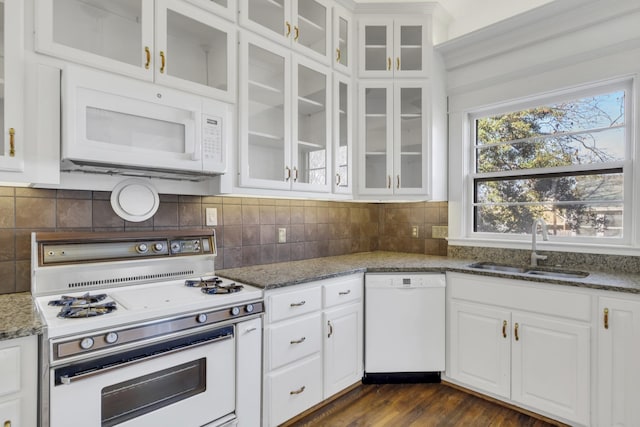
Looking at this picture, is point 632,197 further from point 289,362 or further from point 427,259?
point 289,362

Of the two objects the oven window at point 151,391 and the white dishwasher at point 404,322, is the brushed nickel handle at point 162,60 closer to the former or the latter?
the oven window at point 151,391

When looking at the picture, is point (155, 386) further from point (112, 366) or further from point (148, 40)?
point (148, 40)

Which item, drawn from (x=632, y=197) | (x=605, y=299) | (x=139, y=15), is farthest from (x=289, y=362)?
(x=632, y=197)

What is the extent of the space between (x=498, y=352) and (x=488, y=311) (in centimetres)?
25

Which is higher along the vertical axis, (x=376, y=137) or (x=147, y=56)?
(x=147, y=56)

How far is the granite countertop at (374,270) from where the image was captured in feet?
6.11

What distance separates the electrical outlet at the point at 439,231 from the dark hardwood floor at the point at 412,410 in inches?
45.9

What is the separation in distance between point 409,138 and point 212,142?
5.30 ft

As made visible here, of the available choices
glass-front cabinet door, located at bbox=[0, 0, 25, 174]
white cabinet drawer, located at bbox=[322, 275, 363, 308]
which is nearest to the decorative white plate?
glass-front cabinet door, located at bbox=[0, 0, 25, 174]

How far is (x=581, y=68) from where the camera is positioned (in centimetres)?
228

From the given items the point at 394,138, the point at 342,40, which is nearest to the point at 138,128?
the point at 342,40

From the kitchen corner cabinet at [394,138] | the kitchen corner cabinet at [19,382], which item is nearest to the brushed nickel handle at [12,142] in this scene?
the kitchen corner cabinet at [19,382]

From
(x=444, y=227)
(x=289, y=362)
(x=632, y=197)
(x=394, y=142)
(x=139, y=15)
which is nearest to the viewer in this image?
(x=139, y=15)

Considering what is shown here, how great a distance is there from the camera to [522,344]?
2.07 m
